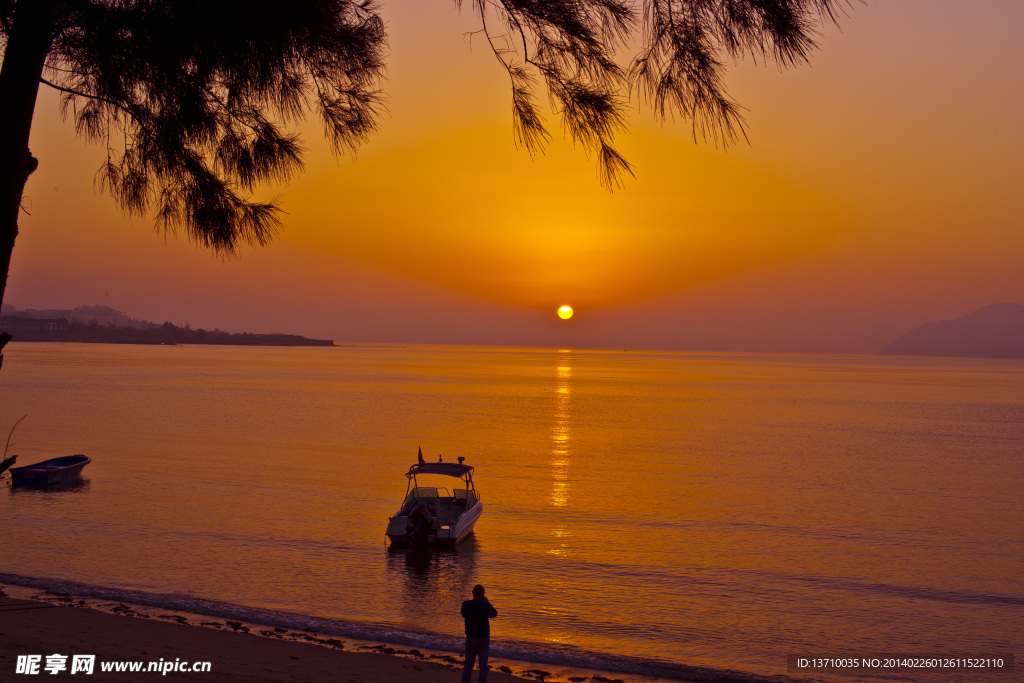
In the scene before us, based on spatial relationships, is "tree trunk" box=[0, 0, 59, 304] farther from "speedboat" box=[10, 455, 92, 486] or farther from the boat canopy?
"speedboat" box=[10, 455, 92, 486]

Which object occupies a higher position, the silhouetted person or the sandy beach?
the silhouetted person

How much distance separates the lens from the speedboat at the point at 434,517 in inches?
923

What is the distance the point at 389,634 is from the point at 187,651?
428 cm

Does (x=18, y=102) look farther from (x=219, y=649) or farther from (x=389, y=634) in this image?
(x=389, y=634)

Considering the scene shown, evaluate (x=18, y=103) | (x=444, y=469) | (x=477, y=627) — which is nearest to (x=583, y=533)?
(x=444, y=469)

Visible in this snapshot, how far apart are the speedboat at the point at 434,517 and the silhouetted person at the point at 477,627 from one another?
12.6 meters

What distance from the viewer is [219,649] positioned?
1321 cm

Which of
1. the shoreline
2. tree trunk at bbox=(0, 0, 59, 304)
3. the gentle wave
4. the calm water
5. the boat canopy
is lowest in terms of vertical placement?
the calm water

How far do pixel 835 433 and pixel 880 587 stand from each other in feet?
152

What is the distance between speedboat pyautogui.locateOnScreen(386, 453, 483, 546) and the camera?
23.4 meters

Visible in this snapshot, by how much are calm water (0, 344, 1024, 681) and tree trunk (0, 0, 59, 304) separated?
12.8 m

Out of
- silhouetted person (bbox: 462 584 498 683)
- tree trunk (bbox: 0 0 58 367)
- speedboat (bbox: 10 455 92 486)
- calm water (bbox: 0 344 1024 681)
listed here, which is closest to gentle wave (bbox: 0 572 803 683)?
calm water (bbox: 0 344 1024 681)

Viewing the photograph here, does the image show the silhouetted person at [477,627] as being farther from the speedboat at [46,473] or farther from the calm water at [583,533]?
the speedboat at [46,473]

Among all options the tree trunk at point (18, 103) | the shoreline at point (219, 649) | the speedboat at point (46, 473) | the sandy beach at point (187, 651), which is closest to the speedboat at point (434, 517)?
the shoreline at point (219, 649)
